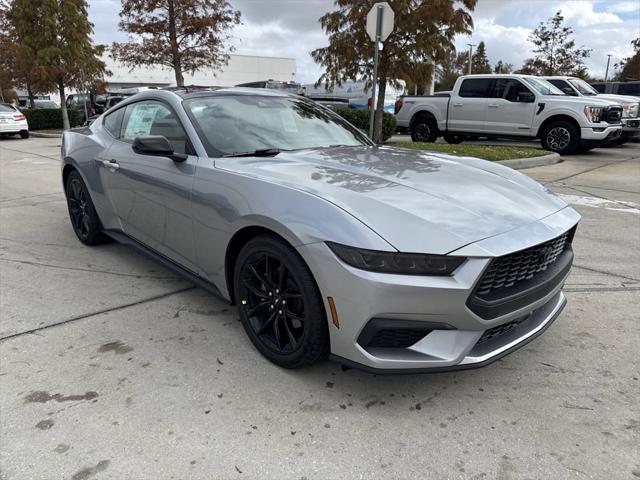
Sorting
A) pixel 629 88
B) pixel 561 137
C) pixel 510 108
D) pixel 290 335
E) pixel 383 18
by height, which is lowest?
pixel 290 335

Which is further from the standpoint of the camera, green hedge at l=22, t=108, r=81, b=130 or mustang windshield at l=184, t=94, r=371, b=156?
green hedge at l=22, t=108, r=81, b=130

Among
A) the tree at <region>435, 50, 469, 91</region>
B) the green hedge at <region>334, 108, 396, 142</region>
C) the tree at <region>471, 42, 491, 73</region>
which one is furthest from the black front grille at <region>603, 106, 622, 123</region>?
the tree at <region>471, 42, 491, 73</region>

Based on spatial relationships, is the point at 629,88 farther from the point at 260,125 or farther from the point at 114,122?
the point at 114,122

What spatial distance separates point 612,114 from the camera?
37.0 feet

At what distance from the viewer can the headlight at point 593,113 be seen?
11000 mm

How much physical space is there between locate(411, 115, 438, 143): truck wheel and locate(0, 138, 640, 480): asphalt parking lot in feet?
35.0

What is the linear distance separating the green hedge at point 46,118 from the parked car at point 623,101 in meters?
19.8

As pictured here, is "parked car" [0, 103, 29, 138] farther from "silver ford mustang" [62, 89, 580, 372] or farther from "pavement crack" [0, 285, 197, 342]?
"pavement crack" [0, 285, 197, 342]

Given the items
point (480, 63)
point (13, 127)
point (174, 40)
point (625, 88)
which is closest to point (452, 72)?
point (480, 63)

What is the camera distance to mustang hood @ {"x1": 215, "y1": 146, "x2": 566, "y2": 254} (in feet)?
7.27

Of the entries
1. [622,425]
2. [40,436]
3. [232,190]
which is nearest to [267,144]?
[232,190]

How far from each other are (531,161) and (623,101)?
5.16 metres

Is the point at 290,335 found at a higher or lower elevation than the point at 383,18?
lower

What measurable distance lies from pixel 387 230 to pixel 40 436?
5.87 feet
